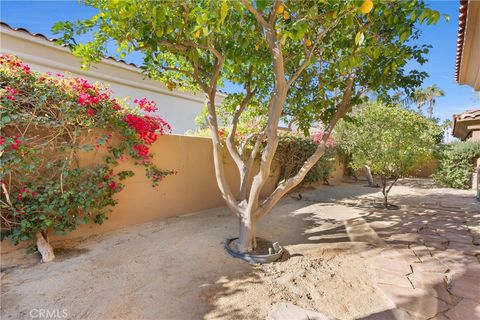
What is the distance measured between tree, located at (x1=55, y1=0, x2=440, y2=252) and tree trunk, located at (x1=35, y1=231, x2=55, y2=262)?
2.68 m

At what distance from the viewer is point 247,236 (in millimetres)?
4258

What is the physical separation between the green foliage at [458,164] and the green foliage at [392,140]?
6528 mm

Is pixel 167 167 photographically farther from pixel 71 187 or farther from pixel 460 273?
pixel 460 273

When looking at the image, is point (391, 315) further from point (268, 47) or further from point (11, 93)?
point (11, 93)

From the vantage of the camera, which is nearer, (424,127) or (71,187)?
(71,187)

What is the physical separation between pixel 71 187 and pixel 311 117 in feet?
15.6

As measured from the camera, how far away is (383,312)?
2709mm

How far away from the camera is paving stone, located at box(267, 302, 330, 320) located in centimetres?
261

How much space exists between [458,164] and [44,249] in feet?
51.4

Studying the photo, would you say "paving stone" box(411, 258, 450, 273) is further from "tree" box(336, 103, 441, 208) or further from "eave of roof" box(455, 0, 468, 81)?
"tree" box(336, 103, 441, 208)

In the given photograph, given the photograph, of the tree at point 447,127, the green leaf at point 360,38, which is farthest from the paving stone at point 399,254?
the tree at point 447,127

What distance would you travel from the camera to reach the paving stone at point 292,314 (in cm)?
261

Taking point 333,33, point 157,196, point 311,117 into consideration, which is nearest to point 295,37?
point 333,33

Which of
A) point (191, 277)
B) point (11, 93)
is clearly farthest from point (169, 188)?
point (11, 93)
